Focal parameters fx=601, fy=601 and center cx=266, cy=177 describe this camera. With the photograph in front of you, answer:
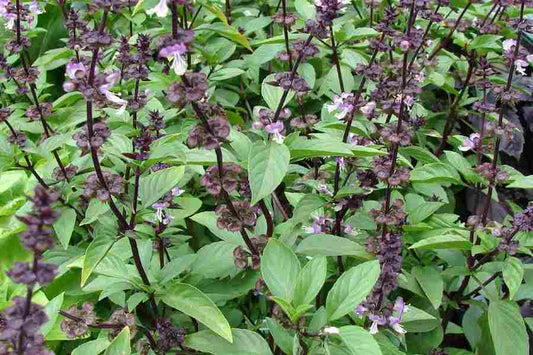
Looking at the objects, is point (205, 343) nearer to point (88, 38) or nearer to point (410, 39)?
point (88, 38)

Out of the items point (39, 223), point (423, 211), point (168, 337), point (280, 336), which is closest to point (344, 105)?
point (423, 211)

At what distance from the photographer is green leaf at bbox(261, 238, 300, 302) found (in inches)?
59.0

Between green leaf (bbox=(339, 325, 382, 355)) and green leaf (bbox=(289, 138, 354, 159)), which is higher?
green leaf (bbox=(289, 138, 354, 159))

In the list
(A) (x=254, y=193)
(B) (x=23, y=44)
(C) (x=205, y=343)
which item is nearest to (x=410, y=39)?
(A) (x=254, y=193)

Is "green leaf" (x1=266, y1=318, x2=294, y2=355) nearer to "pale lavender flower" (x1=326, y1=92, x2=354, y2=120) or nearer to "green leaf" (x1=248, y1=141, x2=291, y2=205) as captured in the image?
"green leaf" (x1=248, y1=141, x2=291, y2=205)

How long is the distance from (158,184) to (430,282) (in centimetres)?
89

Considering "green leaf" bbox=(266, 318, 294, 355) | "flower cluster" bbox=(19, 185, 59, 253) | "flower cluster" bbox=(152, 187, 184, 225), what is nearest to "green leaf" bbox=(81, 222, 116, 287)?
"flower cluster" bbox=(152, 187, 184, 225)

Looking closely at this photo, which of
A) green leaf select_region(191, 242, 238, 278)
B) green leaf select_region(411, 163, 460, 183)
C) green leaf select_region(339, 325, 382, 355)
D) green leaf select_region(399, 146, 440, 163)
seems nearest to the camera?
green leaf select_region(339, 325, 382, 355)

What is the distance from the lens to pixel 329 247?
173 cm

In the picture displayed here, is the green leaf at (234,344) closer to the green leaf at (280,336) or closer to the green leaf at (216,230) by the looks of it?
the green leaf at (280,336)

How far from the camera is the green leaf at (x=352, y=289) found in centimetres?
144

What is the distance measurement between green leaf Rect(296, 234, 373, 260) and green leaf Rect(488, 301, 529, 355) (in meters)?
0.47

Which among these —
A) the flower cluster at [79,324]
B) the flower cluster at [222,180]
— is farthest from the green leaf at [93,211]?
the flower cluster at [222,180]

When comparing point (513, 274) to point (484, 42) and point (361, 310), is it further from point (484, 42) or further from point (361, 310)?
point (484, 42)
